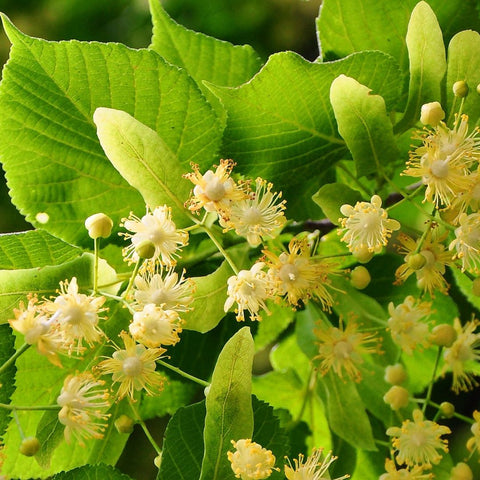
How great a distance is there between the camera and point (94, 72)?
2.09 ft

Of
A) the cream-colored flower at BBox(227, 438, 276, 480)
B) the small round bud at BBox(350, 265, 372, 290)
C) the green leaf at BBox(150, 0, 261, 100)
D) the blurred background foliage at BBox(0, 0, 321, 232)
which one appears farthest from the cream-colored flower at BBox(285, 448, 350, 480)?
the blurred background foliage at BBox(0, 0, 321, 232)

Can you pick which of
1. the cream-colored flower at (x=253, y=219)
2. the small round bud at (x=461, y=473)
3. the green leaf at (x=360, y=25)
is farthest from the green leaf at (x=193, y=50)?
the small round bud at (x=461, y=473)

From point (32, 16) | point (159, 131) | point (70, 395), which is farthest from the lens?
point (32, 16)

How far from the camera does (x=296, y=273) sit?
0.60 meters

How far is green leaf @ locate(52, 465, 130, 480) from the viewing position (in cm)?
59

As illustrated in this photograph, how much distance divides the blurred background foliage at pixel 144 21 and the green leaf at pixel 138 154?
833mm

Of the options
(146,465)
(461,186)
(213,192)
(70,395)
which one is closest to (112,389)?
(70,395)

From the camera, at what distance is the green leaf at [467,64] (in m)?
0.61

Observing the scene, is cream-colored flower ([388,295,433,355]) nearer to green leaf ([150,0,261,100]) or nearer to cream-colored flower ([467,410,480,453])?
cream-colored flower ([467,410,480,453])

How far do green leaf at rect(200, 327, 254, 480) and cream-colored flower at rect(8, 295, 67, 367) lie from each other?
115mm

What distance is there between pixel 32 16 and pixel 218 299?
1374mm

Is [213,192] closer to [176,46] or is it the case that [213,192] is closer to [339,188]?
[339,188]

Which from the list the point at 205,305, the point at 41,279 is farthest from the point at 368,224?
the point at 41,279

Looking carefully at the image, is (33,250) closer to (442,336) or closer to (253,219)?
(253,219)
